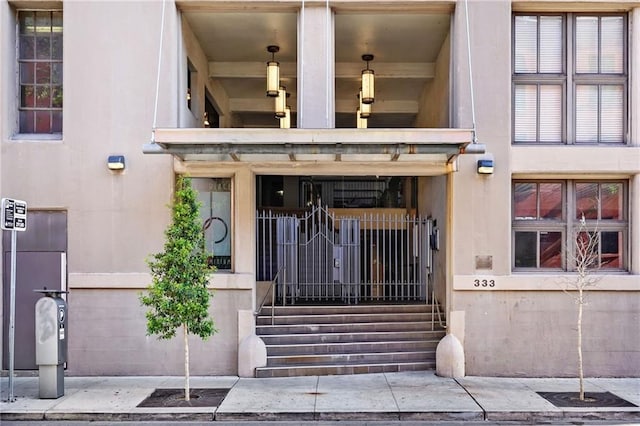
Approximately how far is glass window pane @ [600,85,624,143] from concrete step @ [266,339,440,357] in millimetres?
5275

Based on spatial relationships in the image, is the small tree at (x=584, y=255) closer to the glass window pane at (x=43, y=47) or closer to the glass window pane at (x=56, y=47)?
the glass window pane at (x=56, y=47)

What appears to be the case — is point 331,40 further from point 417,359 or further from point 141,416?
point 141,416

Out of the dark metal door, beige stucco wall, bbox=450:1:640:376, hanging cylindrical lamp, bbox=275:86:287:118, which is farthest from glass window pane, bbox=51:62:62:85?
beige stucco wall, bbox=450:1:640:376

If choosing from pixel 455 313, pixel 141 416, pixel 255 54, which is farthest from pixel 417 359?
pixel 255 54

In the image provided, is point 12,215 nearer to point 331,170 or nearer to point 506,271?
point 331,170

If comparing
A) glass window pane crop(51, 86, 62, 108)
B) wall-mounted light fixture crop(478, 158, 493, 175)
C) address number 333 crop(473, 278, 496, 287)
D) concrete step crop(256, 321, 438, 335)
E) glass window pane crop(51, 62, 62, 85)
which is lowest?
concrete step crop(256, 321, 438, 335)

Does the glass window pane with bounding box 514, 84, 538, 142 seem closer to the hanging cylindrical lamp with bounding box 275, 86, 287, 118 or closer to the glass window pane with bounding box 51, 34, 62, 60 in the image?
the hanging cylindrical lamp with bounding box 275, 86, 287, 118

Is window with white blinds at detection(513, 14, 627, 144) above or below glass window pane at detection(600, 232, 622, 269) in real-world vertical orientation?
above

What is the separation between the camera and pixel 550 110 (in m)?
10.9

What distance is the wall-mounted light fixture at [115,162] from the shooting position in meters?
10.3

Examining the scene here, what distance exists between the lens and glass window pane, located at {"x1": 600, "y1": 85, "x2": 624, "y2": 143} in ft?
35.8

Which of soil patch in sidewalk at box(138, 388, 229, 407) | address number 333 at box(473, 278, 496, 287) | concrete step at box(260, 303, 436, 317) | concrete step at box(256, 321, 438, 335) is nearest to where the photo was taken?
soil patch in sidewalk at box(138, 388, 229, 407)

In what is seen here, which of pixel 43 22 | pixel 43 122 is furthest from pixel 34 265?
pixel 43 22

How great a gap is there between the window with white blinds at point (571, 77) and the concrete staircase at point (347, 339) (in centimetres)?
430
